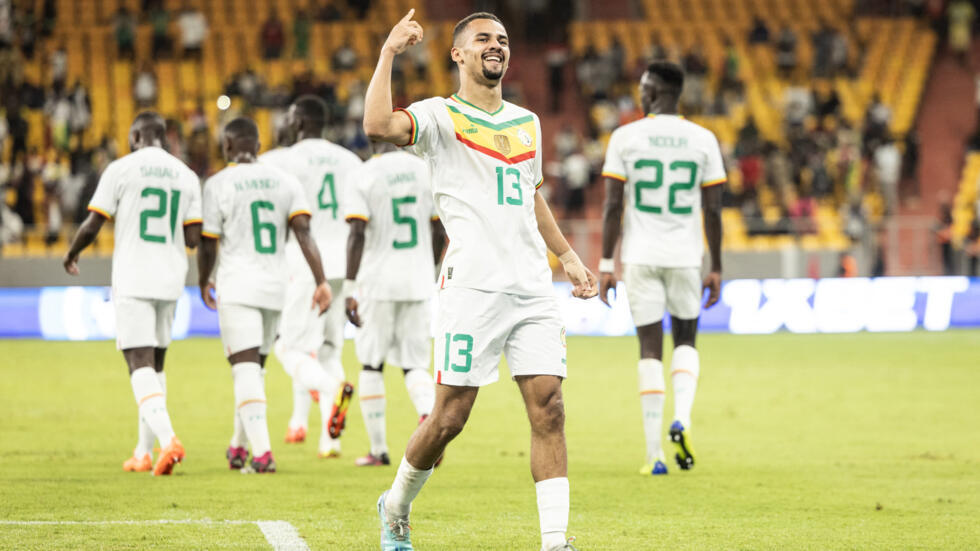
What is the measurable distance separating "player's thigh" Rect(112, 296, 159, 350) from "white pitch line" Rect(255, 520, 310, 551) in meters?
2.29

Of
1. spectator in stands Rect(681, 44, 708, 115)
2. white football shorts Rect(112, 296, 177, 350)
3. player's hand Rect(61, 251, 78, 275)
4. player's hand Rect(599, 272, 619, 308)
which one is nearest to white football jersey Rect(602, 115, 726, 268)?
player's hand Rect(599, 272, 619, 308)

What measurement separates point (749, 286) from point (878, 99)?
1042 cm

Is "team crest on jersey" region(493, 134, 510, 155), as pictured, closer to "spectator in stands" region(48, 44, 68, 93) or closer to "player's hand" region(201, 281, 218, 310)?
"player's hand" region(201, 281, 218, 310)

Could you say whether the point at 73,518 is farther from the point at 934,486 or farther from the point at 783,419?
the point at 783,419

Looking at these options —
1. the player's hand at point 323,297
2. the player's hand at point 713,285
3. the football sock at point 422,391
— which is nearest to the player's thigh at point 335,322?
the football sock at point 422,391

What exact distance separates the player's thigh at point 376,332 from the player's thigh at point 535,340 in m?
3.91

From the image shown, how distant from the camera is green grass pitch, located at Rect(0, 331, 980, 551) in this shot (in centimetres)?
715

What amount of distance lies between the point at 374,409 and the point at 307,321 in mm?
1340

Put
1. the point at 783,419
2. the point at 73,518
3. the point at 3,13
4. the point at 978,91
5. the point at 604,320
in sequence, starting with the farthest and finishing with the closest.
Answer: the point at 978,91, the point at 3,13, the point at 604,320, the point at 783,419, the point at 73,518

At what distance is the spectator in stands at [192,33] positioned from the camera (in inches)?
1305

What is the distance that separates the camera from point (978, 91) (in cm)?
3388

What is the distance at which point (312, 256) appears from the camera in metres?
9.50

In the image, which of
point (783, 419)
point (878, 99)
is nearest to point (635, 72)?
point (878, 99)

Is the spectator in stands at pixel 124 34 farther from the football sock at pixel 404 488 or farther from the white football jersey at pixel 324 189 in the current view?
the football sock at pixel 404 488
